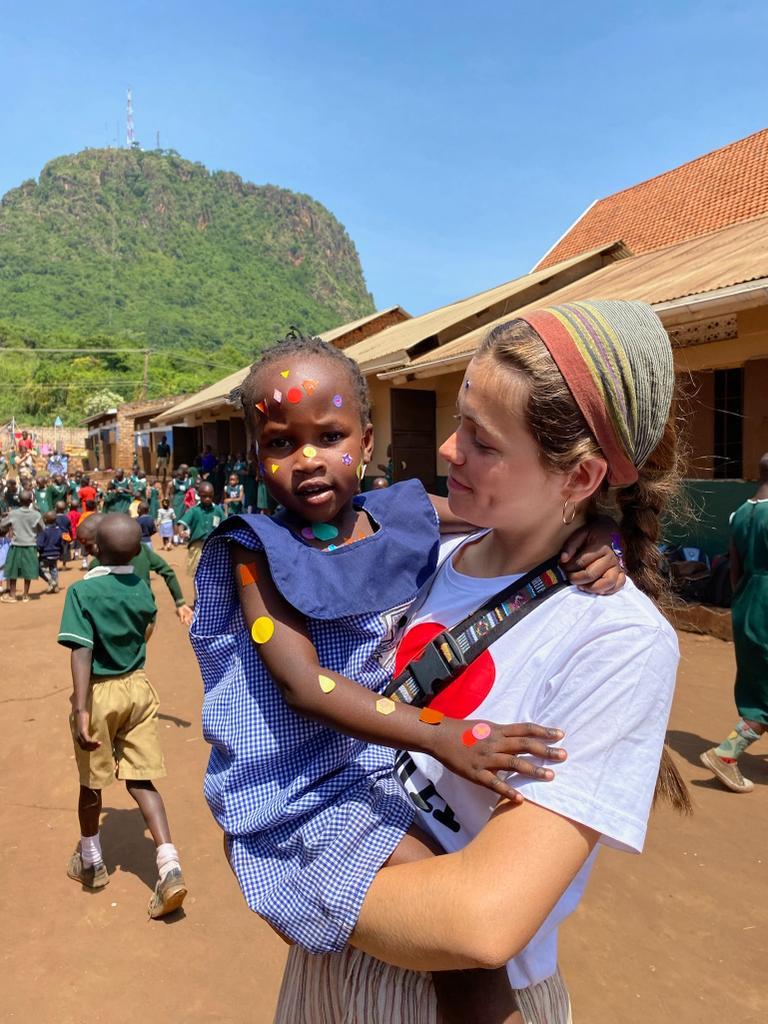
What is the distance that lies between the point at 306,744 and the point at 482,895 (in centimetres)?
42

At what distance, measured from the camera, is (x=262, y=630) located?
1.30 metres

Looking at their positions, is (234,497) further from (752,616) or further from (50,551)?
(752,616)

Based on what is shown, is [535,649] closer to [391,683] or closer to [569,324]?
[391,683]

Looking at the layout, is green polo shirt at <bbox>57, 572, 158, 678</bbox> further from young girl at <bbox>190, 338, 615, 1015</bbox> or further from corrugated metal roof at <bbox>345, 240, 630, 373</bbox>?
corrugated metal roof at <bbox>345, 240, 630, 373</bbox>

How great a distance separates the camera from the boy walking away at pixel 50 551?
12.4 metres

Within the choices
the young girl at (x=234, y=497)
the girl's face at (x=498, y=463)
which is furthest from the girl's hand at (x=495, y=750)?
the young girl at (x=234, y=497)

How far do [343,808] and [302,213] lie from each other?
15102 centimetres

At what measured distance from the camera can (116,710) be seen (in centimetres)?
372

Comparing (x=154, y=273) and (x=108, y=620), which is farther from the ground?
(x=154, y=273)

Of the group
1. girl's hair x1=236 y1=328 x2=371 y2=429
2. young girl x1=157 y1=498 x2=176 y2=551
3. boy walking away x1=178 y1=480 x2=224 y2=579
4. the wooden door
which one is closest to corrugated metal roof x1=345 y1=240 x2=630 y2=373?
the wooden door

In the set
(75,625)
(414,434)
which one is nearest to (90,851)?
(75,625)

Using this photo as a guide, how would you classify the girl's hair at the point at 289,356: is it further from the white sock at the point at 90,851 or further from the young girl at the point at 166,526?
the young girl at the point at 166,526

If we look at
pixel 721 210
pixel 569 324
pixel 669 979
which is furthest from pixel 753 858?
pixel 721 210

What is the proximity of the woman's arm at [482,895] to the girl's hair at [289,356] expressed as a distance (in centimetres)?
105
